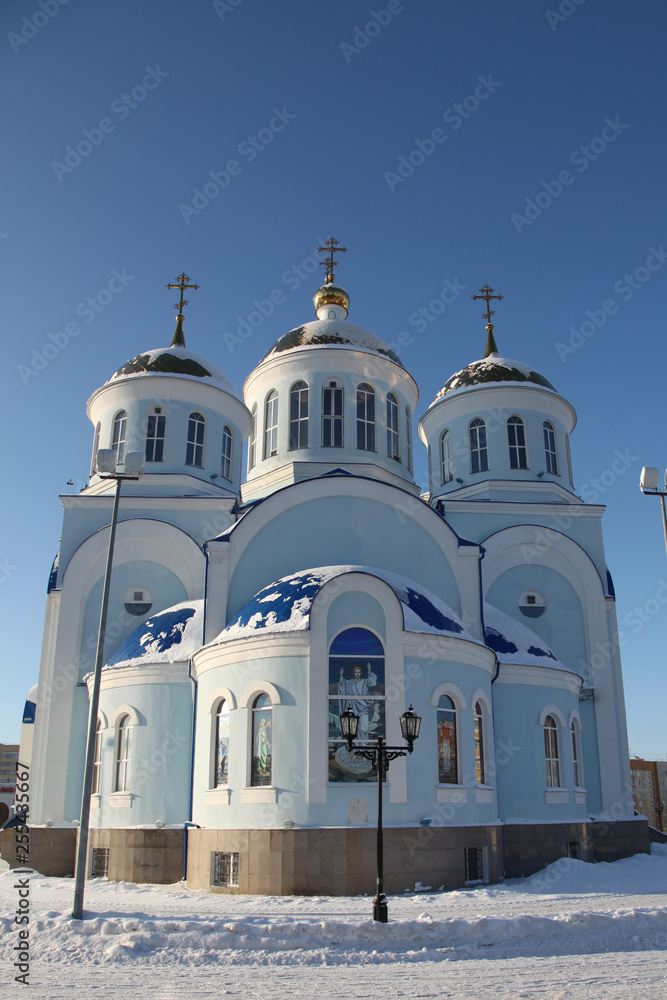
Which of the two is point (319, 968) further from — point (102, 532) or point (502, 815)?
point (102, 532)

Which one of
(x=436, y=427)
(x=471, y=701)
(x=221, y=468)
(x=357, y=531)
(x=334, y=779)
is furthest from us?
(x=436, y=427)

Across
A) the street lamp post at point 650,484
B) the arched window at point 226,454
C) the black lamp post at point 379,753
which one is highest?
the arched window at point 226,454

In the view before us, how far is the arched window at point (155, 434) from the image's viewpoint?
2248 centimetres

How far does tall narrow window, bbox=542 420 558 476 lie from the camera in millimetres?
23984

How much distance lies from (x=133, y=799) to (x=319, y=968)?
9313mm

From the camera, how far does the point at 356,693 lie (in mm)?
14312

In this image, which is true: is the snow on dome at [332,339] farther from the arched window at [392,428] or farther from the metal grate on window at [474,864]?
the metal grate on window at [474,864]

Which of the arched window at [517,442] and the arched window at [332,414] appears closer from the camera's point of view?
the arched window at [332,414]

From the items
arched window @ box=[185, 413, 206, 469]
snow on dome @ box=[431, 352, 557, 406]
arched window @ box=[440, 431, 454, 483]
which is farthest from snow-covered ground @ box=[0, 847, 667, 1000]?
snow on dome @ box=[431, 352, 557, 406]

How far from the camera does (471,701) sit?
50.7 feet

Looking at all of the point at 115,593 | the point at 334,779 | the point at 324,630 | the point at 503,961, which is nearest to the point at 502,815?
the point at 334,779

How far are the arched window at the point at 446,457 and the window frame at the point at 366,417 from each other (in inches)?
154

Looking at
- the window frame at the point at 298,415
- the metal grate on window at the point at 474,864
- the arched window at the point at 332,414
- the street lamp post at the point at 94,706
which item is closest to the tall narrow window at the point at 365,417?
the arched window at the point at 332,414

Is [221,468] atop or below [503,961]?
atop
